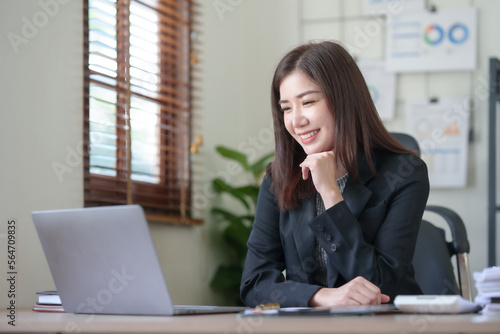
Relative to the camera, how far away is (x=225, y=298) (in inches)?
138

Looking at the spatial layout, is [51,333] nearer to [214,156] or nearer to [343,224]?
[343,224]

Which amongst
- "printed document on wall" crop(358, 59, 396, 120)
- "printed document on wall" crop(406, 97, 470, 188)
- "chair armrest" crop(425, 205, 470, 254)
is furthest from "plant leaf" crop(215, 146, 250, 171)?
"chair armrest" crop(425, 205, 470, 254)

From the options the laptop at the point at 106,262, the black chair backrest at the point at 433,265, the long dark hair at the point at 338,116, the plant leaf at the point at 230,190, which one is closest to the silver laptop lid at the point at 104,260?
the laptop at the point at 106,262

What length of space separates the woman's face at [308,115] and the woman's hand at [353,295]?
1.50 feet

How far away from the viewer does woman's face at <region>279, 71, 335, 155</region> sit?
1850 mm

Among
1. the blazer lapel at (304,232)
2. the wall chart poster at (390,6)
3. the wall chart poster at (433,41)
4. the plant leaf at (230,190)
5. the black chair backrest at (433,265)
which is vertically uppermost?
the wall chart poster at (390,6)

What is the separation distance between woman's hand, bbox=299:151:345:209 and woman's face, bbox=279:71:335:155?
0.09 meters

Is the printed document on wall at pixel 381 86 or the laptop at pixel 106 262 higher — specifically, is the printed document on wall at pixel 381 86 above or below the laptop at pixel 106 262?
above

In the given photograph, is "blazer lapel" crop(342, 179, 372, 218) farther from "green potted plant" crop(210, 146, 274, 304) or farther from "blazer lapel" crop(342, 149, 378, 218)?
"green potted plant" crop(210, 146, 274, 304)

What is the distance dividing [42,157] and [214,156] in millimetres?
1367

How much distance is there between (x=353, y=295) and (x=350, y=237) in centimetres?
18

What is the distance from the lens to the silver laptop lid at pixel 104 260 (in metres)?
1.22

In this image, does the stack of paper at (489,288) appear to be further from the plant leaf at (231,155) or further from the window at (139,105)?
the plant leaf at (231,155)

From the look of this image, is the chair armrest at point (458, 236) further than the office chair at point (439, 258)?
Yes
